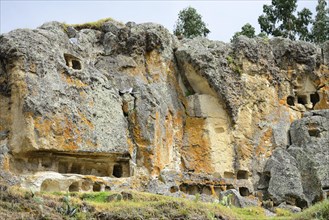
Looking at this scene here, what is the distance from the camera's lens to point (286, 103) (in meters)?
33.8

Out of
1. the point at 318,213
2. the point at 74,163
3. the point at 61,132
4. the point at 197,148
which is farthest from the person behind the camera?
the point at 197,148

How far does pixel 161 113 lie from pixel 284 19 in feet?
55.8

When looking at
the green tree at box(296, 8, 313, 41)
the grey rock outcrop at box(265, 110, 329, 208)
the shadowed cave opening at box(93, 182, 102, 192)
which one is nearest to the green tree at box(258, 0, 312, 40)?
the green tree at box(296, 8, 313, 41)

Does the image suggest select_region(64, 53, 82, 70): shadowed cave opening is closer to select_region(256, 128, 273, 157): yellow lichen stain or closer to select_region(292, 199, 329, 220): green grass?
select_region(256, 128, 273, 157): yellow lichen stain

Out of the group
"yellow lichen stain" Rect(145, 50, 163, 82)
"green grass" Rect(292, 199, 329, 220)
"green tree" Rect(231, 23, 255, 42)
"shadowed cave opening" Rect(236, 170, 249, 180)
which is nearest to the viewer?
"green grass" Rect(292, 199, 329, 220)

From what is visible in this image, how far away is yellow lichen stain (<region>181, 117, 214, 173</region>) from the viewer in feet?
99.7

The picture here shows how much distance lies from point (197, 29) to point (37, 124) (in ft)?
60.0

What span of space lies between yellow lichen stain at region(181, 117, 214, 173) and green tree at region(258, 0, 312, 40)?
13865 mm

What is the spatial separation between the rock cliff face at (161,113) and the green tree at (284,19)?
7.80m

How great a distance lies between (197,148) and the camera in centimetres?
3083

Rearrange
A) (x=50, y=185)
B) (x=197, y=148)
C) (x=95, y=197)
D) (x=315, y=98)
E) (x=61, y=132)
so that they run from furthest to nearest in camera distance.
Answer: (x=315, y=98) < (x=197, y=148) < (x=61, y=132) < (x=50, y=185) < (x=95, y=197)

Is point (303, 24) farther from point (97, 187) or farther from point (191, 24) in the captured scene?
point (97, 187)

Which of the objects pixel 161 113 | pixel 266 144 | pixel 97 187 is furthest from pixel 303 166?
pixel 97 187

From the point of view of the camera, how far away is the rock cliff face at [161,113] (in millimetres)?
25875
